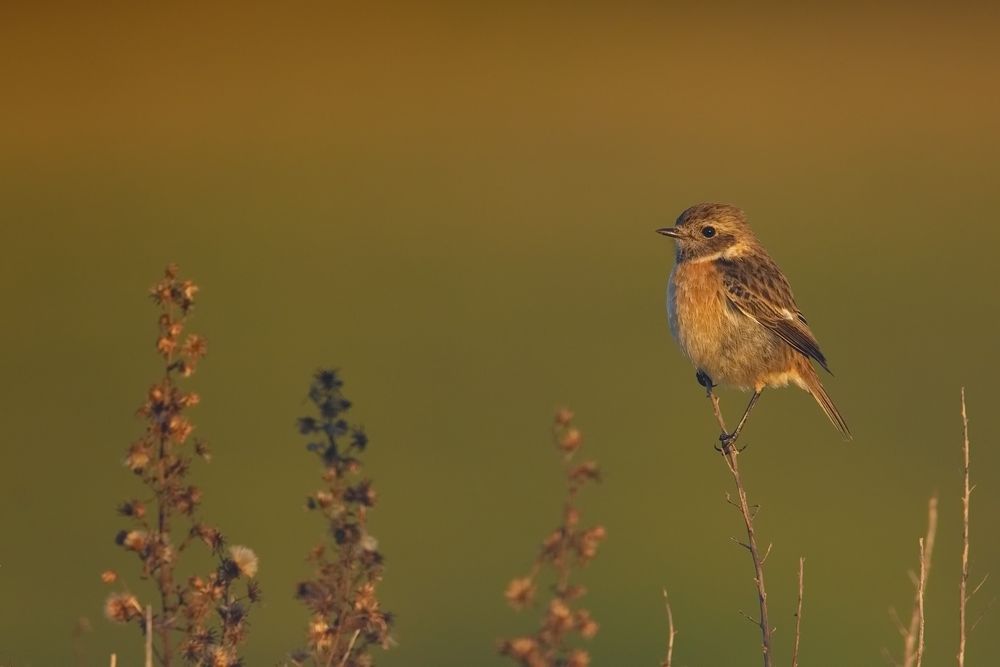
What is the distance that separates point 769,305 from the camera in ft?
23.6

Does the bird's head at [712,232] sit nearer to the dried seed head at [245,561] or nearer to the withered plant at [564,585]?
the dried seed head at [245,561]

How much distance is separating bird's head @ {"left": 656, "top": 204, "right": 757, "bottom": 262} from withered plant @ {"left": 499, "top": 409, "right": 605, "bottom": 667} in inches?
158

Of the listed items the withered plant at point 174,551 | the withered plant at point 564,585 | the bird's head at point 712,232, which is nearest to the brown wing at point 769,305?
the bird's head at point 712,232

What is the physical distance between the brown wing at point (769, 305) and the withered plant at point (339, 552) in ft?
11.2

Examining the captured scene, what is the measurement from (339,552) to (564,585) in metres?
0.69

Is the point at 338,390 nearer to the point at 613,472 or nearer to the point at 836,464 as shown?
the point at 613,472

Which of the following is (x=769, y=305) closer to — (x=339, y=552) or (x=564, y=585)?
(x=339, y=552)

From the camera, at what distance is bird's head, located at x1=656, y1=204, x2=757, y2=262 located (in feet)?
24.8

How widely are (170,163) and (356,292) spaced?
25.4 ft

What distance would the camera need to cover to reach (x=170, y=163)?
2823 cm

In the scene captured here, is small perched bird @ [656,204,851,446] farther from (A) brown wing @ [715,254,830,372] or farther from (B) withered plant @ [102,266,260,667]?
(B) withered plant @ [102,266,260,667]

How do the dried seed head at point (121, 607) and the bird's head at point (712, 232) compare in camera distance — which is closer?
the dried seed head at point (121, 607)

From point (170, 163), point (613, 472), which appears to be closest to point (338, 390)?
point (613, 472)

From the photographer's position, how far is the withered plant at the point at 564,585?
3.50 meters
